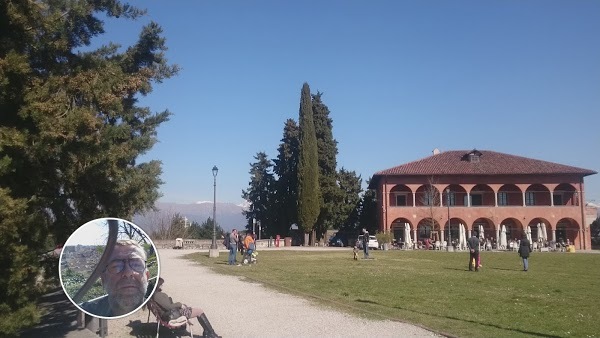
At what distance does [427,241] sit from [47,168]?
46871mm

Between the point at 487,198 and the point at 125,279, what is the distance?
58515 mm

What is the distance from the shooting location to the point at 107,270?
7.20 m

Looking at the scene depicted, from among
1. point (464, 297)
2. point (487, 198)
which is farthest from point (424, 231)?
point (464, 297)

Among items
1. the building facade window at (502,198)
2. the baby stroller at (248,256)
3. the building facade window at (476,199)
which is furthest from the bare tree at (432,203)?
the baby stroller at (248,256)

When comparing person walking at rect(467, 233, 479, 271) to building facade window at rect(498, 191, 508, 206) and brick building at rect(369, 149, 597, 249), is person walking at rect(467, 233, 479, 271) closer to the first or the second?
brick building at rect(369, 149, 597, 249)

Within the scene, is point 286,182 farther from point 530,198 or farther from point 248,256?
point 248,256

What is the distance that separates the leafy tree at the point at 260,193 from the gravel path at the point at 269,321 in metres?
52.4

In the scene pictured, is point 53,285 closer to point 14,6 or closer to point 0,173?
point 0,173

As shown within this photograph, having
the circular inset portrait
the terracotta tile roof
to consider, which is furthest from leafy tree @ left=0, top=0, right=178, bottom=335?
the terracotta tile roof

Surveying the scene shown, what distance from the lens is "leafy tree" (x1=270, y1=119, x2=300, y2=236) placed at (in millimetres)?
63500

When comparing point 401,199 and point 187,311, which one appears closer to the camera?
point 187,311

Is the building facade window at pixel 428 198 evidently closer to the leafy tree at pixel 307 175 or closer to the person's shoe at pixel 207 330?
the leafy tree at pixel 307 175

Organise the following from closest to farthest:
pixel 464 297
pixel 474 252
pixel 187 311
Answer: pixel 187 311
pixel 464 297
pixel 474 252

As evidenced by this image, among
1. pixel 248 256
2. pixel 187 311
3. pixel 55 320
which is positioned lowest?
pixel 55 320
